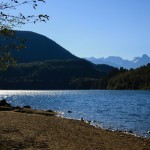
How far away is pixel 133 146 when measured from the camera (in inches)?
1179

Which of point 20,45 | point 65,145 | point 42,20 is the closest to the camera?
point 42,20

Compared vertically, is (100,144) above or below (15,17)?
below

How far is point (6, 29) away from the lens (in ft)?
74.5

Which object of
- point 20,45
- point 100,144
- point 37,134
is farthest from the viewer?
point 37,134

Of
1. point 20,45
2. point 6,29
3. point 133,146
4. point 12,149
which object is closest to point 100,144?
point 133,146

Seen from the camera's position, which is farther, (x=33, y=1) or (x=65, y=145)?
(x=65, y=145)

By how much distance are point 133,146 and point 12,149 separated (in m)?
10.9

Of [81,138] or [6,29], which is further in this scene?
[81,138]

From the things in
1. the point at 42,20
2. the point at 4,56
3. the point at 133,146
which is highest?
the point at 42,20

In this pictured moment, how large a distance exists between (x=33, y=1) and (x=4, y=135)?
12.9m

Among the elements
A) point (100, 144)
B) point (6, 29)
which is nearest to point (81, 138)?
→ point (100, 144)

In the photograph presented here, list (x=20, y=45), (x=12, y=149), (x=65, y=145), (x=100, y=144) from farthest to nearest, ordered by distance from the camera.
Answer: (x=100, y=144), (x=65, y=145), (x=20, y=45), (x=12, y=149)

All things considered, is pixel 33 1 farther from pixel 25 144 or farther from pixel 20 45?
pixel 25 144

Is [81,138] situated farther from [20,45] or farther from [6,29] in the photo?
[6,29]
